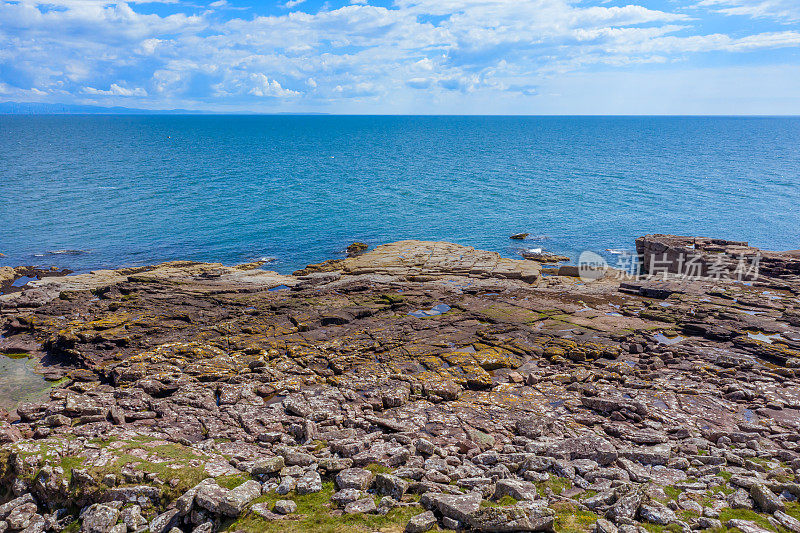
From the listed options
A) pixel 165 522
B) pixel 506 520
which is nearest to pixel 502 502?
pixel 506 520

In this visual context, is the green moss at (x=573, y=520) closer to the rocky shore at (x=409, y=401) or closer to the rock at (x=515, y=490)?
the rocky shore at (x=409, y=401)

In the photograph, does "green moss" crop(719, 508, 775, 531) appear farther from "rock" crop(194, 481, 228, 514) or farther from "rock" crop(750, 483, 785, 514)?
"rock" crop(194, 481, 228, 514)

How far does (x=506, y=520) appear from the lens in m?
11.6

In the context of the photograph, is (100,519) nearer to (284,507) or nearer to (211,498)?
(211,498)

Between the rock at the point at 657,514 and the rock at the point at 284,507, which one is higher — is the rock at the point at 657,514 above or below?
A: above

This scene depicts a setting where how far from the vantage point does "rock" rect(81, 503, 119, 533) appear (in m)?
13.1

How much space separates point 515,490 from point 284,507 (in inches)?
241

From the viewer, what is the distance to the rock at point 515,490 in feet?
43.3

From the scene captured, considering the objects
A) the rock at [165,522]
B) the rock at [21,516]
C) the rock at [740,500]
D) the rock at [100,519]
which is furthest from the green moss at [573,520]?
the rock at [21,516]

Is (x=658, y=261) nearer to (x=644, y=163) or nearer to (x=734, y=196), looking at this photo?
(x=734, y=196)

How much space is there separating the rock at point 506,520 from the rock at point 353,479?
10.8 feet

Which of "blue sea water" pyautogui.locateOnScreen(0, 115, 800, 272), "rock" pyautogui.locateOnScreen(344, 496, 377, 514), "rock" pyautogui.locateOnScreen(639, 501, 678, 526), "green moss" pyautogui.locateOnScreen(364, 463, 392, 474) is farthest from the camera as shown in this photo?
"blue sea water" pyautogui.locateOnScreen(0, 115, 800, 272)

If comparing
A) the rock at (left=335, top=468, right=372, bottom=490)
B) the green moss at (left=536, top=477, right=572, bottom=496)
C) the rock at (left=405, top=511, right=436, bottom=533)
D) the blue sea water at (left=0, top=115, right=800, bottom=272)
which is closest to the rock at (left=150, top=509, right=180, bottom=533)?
the rock at (left=335, top=468, right=372, bottom=490)

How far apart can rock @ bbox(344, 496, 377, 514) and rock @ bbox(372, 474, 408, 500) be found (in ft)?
1.83
